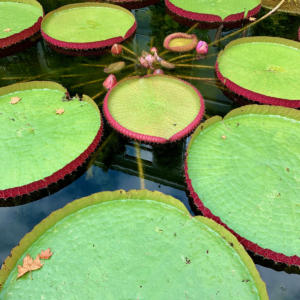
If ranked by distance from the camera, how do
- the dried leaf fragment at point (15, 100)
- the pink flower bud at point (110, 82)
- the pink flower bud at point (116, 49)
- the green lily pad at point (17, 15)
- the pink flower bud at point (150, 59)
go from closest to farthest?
the dried leaf fragment at point (15, 100) < the pink flower bud at point (110, 82) < the pink flower bud at point (150, 59) < the pink flower bud at point (116, 49) < the green lily pad at point (17, 15)

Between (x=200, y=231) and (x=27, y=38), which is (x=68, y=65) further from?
(x=200, y=231)

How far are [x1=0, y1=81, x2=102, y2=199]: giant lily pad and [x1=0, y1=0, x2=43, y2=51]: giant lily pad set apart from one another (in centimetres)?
131

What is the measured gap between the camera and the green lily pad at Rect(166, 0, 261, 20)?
4.09 metres

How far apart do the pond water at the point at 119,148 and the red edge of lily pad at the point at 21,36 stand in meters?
0.21

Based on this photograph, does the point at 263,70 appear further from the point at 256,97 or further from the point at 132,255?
the point at 132,255

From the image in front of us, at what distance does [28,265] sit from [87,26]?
10.5ft

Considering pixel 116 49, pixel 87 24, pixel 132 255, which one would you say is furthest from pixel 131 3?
pixel 132 255

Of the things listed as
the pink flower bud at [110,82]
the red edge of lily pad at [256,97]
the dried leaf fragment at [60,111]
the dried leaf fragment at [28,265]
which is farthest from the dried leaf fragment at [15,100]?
the red edge of lily pad at [256,97]

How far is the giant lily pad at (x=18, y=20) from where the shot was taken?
365 cm

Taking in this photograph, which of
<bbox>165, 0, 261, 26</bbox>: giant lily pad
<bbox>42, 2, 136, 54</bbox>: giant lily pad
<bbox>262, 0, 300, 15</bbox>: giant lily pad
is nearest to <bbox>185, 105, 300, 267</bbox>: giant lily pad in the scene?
<bbox>42, 2, 136, 54</bbox>: giant lily pad

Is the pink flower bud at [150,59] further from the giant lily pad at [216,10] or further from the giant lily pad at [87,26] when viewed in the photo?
the giant lily pad at [216,10]

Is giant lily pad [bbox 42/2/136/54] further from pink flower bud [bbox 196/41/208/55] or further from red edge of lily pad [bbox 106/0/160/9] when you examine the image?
pink flower bud [bbox 196/41/208/55]

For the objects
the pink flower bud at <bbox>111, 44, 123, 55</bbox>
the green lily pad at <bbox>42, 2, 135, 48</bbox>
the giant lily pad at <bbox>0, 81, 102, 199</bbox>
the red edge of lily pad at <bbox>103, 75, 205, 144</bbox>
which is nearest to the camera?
the giant lily pad at <bbox>0, 81, 102, 199</bbox>

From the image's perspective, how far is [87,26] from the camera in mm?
3779
